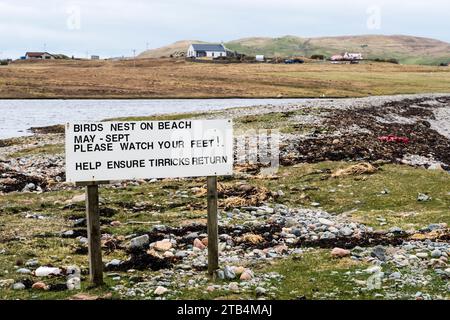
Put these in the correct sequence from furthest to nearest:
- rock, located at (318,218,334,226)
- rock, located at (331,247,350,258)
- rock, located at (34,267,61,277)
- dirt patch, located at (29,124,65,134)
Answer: dirt patch, located at (29,124,65,134) < rock, located at (318,218,334,226) < rock, located at (331,247,350,258) < rock, located at (34,267,61,277)

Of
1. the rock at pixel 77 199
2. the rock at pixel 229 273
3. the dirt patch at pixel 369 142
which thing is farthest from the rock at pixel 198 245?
the dirt patch at pixel 369 142

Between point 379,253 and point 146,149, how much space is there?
222 inches

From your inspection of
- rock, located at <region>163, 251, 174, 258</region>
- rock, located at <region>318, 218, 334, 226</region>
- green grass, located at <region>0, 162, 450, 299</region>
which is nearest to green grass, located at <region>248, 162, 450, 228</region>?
green grass, located at <region>0, 162, 450, 299</region>

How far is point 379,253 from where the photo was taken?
42.9 feet

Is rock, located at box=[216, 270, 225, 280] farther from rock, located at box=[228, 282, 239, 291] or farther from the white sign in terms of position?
the white sign

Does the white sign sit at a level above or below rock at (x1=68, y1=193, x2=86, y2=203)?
above

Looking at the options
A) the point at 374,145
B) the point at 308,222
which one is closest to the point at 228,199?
the point at 308,222

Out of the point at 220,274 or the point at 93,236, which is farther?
the point at 220,274

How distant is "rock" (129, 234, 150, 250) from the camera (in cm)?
1435

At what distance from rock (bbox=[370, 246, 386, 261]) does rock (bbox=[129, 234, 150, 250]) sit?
538 centimetres

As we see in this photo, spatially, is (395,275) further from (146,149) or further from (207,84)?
(207,84)

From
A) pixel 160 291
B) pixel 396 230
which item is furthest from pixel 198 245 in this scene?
pixel 396 230
